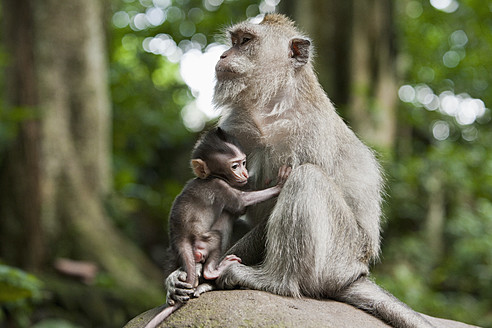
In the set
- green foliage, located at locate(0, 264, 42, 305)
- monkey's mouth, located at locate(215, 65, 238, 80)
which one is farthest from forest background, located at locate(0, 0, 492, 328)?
monkey's mouth, located at locate(215, 65, 238, 80)

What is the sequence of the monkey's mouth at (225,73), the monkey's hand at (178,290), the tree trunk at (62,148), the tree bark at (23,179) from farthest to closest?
the tree trunk at (62,148) < the tree bark at (23,179) < the monkey's mouth at (225,73) < the monkey's hand at (178,290)

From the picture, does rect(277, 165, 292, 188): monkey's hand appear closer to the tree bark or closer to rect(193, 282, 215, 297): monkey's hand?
rect(193, 282, 215, 297): monkey's hand

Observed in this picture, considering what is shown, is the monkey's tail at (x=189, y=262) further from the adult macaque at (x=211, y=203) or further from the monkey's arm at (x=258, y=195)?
the monkey's arm at (x=258, y=195)

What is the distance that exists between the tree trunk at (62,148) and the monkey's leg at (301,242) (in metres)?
6.00

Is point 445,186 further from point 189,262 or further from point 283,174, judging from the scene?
point 189,262

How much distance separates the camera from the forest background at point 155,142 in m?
9.62

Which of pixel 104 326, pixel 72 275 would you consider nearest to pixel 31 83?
pixel 72 275

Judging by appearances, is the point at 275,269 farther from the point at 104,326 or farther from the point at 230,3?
the point at 230,3

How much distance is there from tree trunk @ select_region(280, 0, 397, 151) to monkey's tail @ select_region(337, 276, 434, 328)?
8.51 meters

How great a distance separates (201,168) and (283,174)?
0.64 m

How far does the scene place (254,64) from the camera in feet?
16.3

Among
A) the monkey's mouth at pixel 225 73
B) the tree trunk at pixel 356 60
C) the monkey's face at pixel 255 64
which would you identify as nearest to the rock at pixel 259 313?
the monkey's face at pixel 255 64

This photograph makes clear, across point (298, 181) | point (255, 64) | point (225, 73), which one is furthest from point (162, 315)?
point (255, 64)

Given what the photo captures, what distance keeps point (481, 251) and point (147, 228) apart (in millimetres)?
7289
